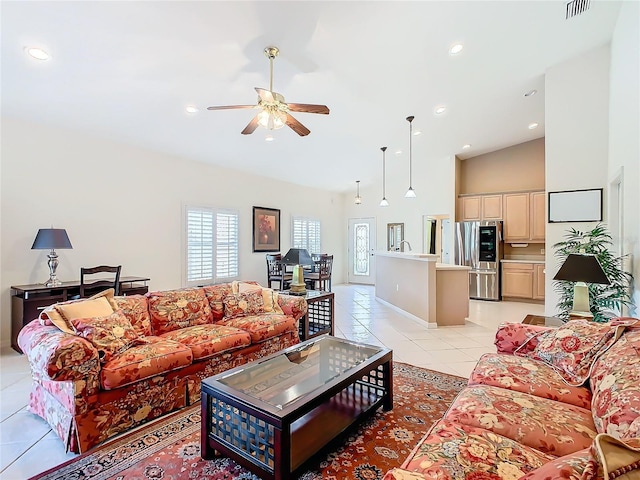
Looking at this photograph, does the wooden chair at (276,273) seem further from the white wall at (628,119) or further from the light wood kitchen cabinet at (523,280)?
the white wall at (628,119)

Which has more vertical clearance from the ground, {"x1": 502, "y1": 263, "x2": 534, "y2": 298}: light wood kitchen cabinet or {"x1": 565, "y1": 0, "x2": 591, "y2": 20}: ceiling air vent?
{"x1": 565, "y1": 0, "x2": 591, "y2": 20}: ceiling air vent

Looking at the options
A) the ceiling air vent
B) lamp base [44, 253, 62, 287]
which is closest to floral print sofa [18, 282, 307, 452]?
lamp base [44, 253, 62, 287]

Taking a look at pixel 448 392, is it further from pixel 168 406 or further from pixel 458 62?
pixel 458 62

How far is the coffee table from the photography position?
161 cm

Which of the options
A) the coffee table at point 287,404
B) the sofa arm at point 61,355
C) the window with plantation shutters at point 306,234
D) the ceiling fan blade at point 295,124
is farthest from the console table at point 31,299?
the window with plantation shutters at point 306,234

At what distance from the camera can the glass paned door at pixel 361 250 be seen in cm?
961

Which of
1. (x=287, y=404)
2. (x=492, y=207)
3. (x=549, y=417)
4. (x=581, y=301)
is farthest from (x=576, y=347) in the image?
(x=492, y=207)

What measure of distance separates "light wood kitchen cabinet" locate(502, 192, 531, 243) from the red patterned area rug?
18.2ft

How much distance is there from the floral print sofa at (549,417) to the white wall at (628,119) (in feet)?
4.78

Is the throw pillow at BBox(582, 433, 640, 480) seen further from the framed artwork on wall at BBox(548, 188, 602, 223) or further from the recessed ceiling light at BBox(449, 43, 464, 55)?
the framed artwork on wall at BBox(548, 188, 602, 223)

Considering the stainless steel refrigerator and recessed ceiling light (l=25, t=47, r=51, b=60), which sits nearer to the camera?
recessed ceiling light (l=25, t=47, r=51, b=60)

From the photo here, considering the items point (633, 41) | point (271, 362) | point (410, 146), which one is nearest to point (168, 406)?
point (271, 362)

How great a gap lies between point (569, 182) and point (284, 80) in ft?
13.0

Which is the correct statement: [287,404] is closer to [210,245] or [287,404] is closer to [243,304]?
[243,304]
